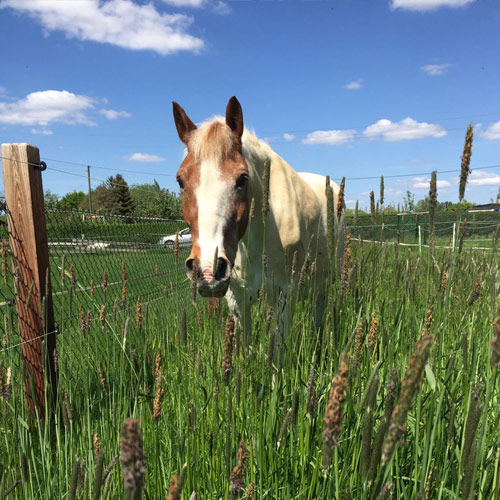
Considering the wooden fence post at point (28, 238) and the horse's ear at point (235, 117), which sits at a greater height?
the horse's ear at point (235, 117)

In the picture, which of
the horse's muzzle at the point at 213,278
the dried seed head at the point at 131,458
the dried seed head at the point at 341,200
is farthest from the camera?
the horse's muzzle at the point at 213,278

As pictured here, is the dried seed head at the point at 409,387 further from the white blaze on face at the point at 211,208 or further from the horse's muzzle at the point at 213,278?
the white blaze on face at the point at 211,208

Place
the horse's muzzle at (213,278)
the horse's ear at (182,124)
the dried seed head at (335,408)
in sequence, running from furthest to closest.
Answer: the horse's ear at (182,124)
the horse's muzzle at (213,278)
the dried seed head at (335,408)

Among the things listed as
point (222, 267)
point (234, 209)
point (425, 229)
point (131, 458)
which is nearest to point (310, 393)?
point (131, 458)

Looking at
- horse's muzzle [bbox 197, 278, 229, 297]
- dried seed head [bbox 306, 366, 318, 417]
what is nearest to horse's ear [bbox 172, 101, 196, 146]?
horse's muzzle [bbox 197, 278, 229, 297]

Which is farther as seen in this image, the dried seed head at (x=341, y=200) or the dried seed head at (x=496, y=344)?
the dried seed head at (x=341, y=200)

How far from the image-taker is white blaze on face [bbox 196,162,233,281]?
8.67 ft

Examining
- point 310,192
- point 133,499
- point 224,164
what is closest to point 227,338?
point 133,499

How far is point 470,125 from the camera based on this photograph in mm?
1312

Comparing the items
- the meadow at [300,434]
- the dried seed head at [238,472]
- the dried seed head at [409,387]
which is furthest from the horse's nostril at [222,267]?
the dried seed head at [409,387]

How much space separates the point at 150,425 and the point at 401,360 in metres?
1.10

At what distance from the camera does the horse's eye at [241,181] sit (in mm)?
3045

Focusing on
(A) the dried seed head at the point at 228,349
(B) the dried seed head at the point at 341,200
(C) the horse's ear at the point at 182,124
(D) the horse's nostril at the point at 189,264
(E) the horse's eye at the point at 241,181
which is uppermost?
(C) the horse's ear at the point at 182,124

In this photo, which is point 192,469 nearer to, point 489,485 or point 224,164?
point 489,485
